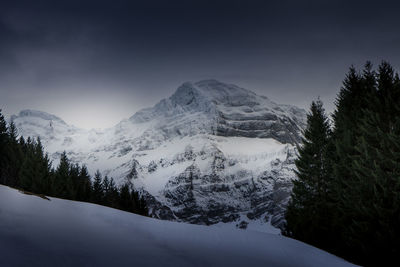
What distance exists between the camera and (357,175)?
45.3ft

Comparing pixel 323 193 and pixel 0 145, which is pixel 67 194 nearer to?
pixel 0 145

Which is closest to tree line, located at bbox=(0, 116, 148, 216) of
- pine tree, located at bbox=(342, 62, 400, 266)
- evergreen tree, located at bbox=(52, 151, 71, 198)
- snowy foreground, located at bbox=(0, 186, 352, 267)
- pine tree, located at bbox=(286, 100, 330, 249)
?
evergreen tree, located at bbox=(52, 151, 71, 198)

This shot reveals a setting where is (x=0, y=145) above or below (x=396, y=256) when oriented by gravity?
above

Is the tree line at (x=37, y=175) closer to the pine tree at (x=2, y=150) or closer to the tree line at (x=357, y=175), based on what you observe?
the pine tree at (x=2, y=150)

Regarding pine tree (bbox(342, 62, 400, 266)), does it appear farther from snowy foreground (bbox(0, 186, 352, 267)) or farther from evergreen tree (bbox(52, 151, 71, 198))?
evergreen tree (bbox(52, 151, 71, 198))

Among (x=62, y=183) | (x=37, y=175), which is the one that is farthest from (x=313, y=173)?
(x=62, y=183)

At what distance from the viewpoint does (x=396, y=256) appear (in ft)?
35.7

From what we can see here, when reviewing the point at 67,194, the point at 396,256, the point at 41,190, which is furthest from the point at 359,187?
the point at 67,194

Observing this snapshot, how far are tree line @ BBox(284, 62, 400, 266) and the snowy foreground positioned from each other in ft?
25.7

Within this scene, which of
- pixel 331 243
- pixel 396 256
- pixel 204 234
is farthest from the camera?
pixel 331 243

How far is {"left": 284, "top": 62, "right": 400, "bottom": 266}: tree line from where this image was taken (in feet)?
39.5

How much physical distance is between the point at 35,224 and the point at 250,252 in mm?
4322

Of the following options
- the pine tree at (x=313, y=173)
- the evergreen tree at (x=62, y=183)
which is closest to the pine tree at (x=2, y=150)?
the evergreen tree at (x=62, y=183)

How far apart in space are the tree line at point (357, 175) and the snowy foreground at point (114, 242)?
25.7 feet
